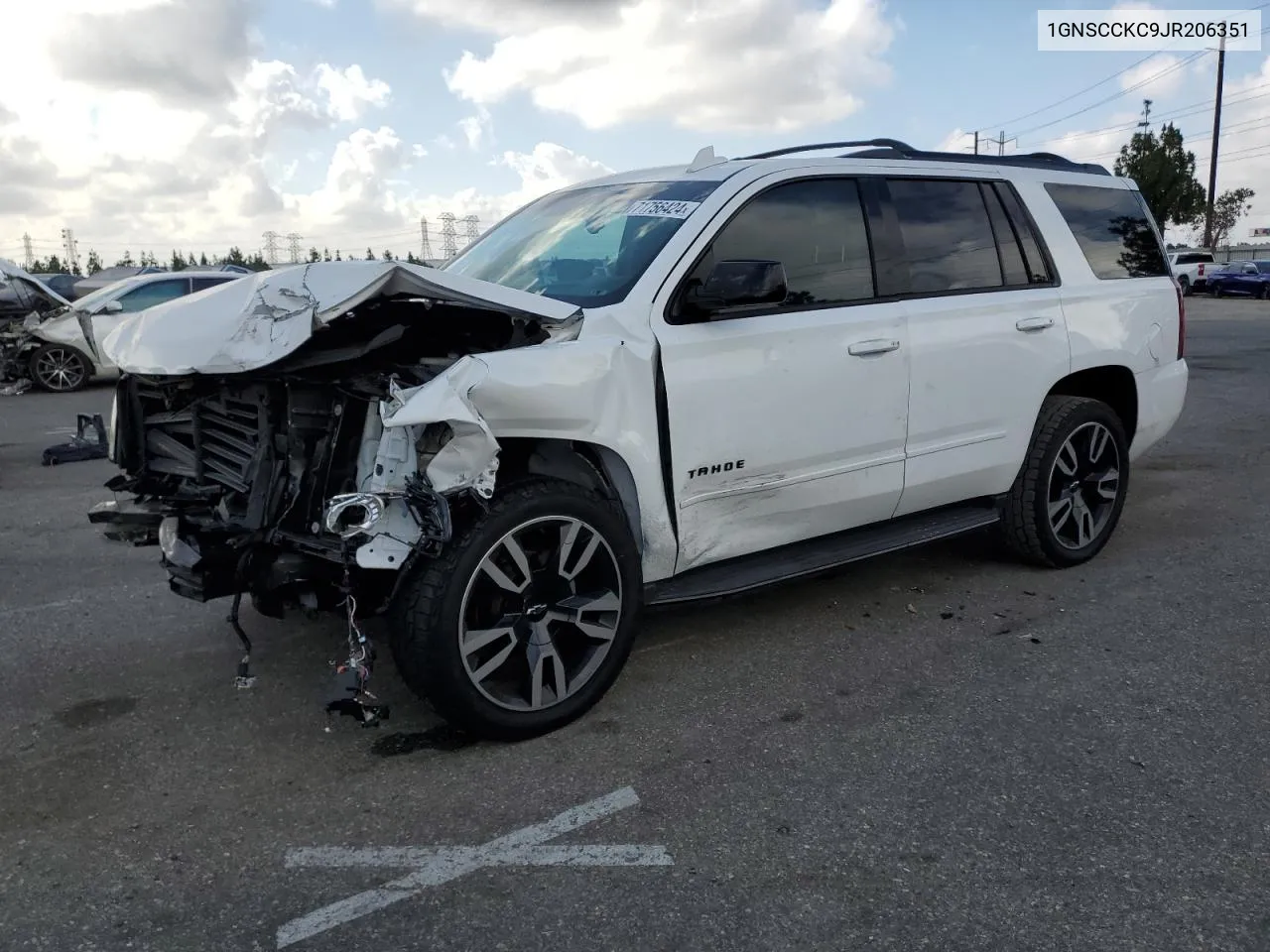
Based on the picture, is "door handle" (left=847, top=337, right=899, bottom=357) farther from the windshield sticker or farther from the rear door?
the windshield sticker

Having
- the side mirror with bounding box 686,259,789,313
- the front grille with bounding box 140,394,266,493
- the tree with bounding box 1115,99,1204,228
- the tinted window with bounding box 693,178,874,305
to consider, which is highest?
the tree with bounding box 1115,99,1204,228

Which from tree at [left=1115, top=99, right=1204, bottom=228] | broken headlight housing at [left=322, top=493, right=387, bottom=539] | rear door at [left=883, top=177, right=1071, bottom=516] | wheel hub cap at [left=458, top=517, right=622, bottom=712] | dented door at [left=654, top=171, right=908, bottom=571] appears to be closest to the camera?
broken headlight housing at [left=322, top=493, right=387, bottom=539]

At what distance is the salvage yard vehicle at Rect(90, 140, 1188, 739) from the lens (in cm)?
315

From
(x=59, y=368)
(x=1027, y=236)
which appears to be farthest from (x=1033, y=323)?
(x=59, y=368)

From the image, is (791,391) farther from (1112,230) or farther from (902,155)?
(1112,230)

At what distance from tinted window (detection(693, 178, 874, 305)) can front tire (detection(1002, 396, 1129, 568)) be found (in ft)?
4.60

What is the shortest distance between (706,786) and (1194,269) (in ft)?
138

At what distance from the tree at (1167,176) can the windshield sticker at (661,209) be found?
160 ft

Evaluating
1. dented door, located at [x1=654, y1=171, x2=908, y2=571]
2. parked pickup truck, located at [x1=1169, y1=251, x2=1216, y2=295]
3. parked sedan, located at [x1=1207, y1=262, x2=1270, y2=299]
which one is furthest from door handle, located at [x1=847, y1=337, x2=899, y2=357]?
parked pickup truck, located at [x1=1169, y1=251, x2=1216, y2=295]

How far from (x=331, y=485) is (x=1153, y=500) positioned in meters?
5.46

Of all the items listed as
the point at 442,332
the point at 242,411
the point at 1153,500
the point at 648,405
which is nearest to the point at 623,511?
the point at 648,405

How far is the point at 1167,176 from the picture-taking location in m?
46.2

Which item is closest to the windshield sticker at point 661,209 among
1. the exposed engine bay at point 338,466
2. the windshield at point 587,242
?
the windshield at point 587,242

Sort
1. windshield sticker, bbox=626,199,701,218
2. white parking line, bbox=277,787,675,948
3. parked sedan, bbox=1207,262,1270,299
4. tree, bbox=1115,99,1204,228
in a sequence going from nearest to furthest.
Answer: white parking line, bbox=277,787,675,948, windshield sticker, bbox=626,199,701,218, parked sedan, bbox=1207,262,1270,299, tree, bbox=1115,99,1204,228
